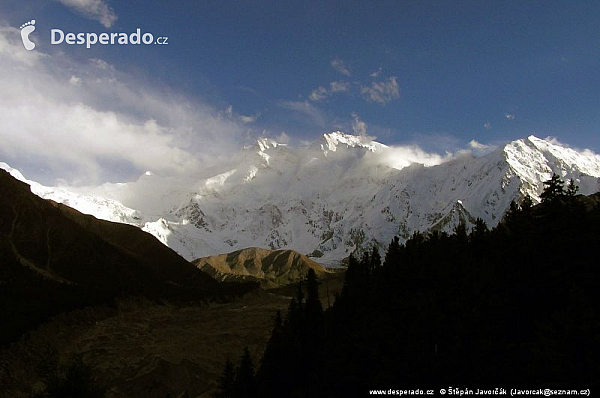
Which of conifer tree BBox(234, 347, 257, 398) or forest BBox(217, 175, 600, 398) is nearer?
forest BBox(217, 175, 600, 398)

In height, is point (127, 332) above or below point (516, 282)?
below

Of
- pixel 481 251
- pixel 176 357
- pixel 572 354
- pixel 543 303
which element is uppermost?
pixel 481 251

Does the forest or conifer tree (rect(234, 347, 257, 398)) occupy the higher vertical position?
the forest

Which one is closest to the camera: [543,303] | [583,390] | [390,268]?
[583,390]

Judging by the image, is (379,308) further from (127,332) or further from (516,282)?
(127,332)

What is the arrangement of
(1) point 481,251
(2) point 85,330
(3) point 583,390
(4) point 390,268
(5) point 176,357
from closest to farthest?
(3) point 583,390 → (1) point 481,251 → (4) point 390,268 → (5) point 176,357 → (2) point 85,330

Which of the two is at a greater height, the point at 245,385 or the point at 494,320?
the point at 494,320

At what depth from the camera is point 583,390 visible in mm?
29359

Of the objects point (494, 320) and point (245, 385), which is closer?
point (494, 320)

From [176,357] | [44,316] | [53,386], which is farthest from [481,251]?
[44,316]

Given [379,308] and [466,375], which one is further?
[379,308]

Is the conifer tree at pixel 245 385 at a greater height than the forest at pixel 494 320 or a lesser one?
lesser

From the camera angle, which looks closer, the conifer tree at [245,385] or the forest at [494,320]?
the forest at [494,320]

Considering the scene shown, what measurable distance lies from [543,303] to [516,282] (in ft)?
9.57
